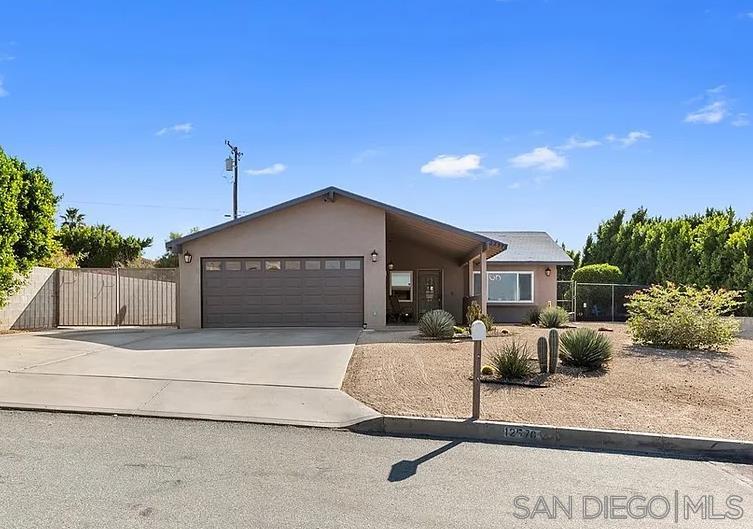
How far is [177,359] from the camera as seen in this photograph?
1160cm

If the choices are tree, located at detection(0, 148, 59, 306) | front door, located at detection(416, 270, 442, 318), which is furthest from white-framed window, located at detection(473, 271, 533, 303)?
tree, located at detection(0, 148, 59, 306)

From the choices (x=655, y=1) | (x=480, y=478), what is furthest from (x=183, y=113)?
(x=480, y=478)

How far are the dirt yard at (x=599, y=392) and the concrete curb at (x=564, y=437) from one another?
0.29 meters

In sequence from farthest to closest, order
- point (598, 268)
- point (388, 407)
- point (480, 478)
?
1. point (598, 268)
2. point (388, 407)
3. point (480, 478)

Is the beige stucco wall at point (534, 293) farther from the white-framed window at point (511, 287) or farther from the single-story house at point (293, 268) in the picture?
the single-story house at point (293, 268)

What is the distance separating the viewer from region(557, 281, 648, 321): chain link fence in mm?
26500

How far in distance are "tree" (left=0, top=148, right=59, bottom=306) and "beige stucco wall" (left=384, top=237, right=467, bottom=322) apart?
12.5 m

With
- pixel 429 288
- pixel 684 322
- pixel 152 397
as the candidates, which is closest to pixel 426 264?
pixel 429 288

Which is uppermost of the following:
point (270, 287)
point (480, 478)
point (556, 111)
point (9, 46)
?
point (9, 46)

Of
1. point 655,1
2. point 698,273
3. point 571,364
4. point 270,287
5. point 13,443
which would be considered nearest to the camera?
point 13,443

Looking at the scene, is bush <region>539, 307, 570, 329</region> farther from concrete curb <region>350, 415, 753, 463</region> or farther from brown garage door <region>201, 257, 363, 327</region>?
concrete curb <region>350, 415, 753, 463</region>

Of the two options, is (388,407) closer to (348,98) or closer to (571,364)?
(571,364)

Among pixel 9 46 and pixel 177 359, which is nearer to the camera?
pixel 177 359

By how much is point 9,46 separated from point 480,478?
543 inches
